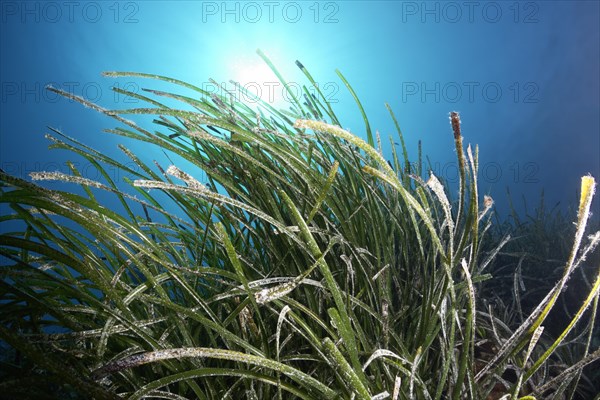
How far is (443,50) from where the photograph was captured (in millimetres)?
26344

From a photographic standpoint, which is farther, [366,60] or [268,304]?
[366,60]

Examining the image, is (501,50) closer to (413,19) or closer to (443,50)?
(443,50)

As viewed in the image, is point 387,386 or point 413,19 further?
point 413,19

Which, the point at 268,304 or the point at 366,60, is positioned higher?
the point at 366,60

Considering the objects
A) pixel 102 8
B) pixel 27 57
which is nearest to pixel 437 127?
pixel 102 8

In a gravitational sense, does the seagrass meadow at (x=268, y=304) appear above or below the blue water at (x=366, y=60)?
below

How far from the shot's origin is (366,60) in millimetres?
22609

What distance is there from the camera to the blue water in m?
19.7

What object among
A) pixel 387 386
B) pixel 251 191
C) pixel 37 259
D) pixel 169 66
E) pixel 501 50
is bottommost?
pixel 387 386

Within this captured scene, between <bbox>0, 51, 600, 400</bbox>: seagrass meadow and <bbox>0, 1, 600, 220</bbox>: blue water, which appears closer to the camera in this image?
<bbox>0, 51, 600, 400</bbox>: seagrass meadow

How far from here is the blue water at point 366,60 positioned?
64.7ft

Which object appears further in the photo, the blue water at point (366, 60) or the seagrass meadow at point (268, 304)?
the blue water at point (366, 60)

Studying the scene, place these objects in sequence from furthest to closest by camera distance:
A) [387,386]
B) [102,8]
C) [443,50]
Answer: [443,50]
[102,8]
[387,386]

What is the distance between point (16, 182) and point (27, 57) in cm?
3334
